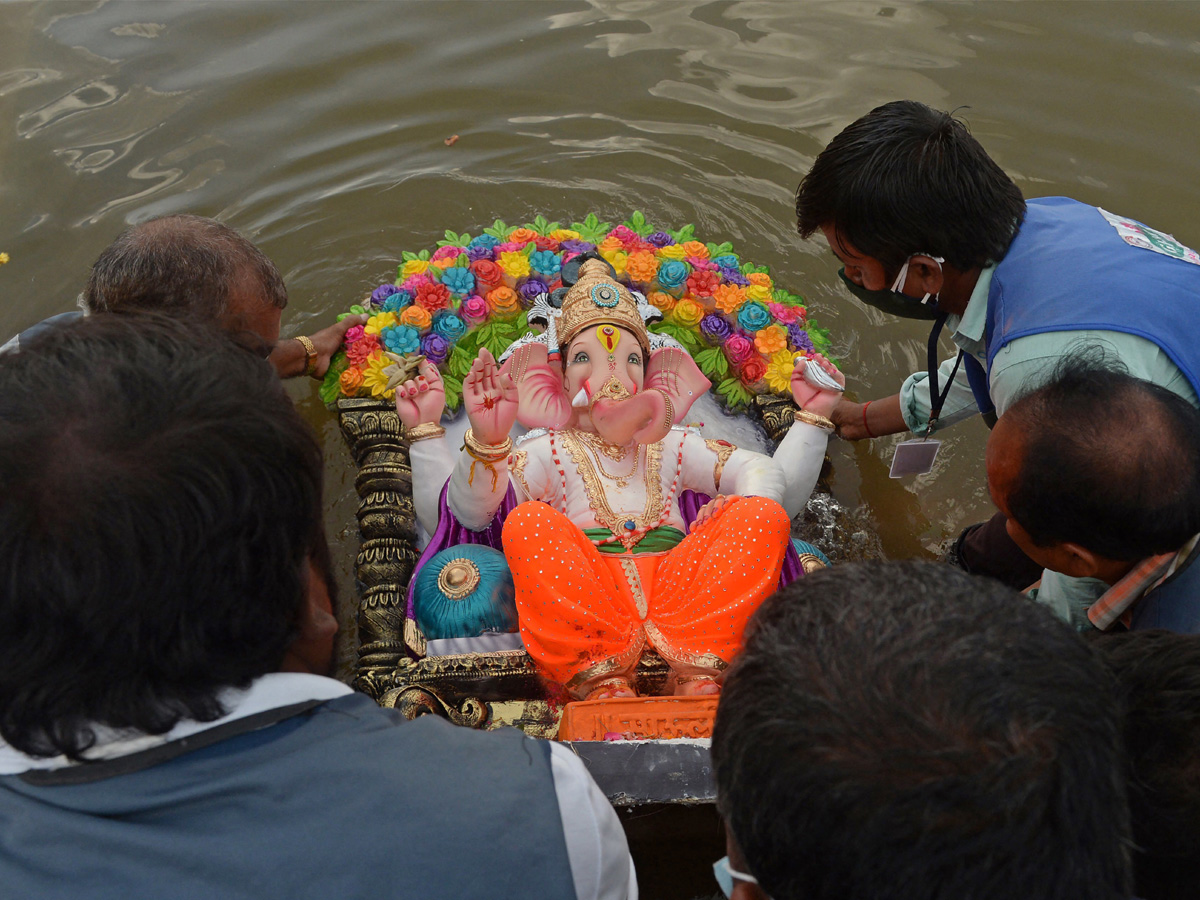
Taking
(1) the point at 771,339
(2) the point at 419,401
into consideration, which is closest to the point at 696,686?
(2) the point at 419,401

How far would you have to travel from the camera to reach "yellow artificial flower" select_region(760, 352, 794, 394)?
3818 mm

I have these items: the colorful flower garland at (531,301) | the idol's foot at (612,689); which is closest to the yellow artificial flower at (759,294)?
the colorful flower garland at (531,301)

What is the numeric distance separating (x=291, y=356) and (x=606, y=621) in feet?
6.31

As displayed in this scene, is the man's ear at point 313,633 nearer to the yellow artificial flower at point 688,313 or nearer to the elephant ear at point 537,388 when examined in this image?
the elephant ear at point 537,388

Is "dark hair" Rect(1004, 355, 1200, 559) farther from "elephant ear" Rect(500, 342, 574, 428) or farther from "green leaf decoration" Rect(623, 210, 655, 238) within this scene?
"green leaf decoration" Rect(623, 210, 655, 238)

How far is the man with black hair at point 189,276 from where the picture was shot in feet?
8.53

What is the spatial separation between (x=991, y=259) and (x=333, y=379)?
272 cm

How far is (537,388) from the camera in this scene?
3.42 metres

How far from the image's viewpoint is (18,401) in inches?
41.4

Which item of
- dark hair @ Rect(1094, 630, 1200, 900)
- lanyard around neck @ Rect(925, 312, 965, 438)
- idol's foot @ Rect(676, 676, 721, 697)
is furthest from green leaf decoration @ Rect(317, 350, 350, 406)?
dark hair @ Rect(1094, 630, 1200, 900)

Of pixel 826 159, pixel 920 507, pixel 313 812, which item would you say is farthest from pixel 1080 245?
pixel 313 812

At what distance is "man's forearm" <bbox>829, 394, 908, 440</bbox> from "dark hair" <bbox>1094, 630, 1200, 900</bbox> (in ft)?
7.48

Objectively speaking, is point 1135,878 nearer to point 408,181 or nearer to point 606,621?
point 606,621

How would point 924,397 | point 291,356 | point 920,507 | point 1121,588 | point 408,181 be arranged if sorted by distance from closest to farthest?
point 1121,588 < point 924,397 < point 291,356 < point 920,507 < point 408,181
